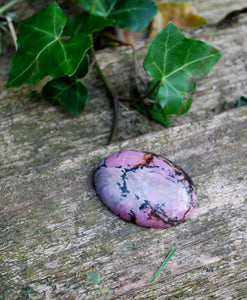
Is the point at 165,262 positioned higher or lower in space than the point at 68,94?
lower

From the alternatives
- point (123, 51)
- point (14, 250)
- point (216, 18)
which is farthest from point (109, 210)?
point (216, 18)

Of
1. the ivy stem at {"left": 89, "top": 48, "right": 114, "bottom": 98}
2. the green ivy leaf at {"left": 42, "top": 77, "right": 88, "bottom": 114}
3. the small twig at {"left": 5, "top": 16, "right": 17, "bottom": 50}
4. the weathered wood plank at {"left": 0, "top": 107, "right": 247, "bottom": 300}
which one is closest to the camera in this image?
the weathered wood plank at {"left": 0, "top": 107, "right": 247, "bottom": 300}

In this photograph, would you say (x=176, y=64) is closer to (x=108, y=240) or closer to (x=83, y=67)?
(x=83, y=67)

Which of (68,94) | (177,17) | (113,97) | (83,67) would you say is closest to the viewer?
(83,67)

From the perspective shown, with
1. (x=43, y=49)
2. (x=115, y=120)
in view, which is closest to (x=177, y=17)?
(x=115, y=120)

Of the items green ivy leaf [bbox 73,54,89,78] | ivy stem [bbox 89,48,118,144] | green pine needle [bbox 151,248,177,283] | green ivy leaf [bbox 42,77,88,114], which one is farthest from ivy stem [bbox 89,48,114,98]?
green pine needle [bbox 151,248,177,283]

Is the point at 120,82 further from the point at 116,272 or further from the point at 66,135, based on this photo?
the point at 116,272

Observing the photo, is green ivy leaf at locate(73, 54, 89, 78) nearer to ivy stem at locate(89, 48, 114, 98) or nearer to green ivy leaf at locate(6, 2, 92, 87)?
green ivy leaf at locate(6, 2, 92, 87)
